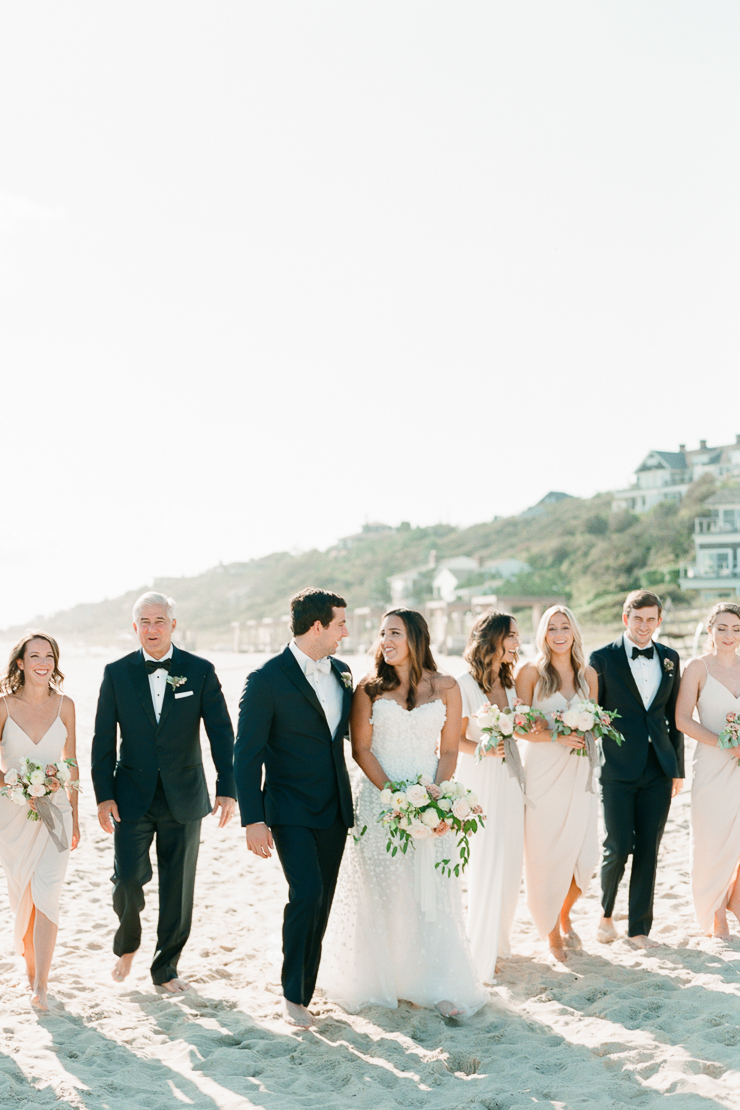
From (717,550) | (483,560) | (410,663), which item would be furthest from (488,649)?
(483,560)

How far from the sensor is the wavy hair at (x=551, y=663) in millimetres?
6250

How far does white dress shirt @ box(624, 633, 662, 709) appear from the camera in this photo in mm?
6480

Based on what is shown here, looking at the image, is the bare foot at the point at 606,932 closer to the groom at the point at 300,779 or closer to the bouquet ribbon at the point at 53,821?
the groom at the point at 300,779

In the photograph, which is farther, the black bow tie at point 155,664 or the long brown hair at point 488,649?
the long brown hair at point 488,649

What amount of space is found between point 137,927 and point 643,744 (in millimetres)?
3282

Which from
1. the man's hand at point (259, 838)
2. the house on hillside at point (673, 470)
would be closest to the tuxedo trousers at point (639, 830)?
the man's hand at point (259, 838)

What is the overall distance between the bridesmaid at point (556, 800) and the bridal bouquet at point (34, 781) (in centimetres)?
274

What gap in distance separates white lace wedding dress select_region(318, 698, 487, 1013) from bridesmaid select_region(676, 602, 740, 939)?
1859 mm

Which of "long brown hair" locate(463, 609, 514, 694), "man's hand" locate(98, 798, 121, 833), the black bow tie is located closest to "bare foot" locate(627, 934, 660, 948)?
"long brown hair" locate(463, 609, 514, 694)

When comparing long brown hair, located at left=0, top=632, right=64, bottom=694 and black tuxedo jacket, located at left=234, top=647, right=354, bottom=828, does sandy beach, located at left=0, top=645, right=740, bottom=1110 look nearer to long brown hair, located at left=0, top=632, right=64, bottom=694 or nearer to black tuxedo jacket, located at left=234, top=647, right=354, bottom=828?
black tuxedo jacket, located at left=234, top=647, right=354, bottom=828

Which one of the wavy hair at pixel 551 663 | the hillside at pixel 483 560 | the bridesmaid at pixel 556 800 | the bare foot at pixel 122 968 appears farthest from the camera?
the hillside at pixel 483 560

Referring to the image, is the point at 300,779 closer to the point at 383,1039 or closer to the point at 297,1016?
the point at 297,1016

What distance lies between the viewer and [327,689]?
537cm

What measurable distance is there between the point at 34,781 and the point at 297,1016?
1.85 m
